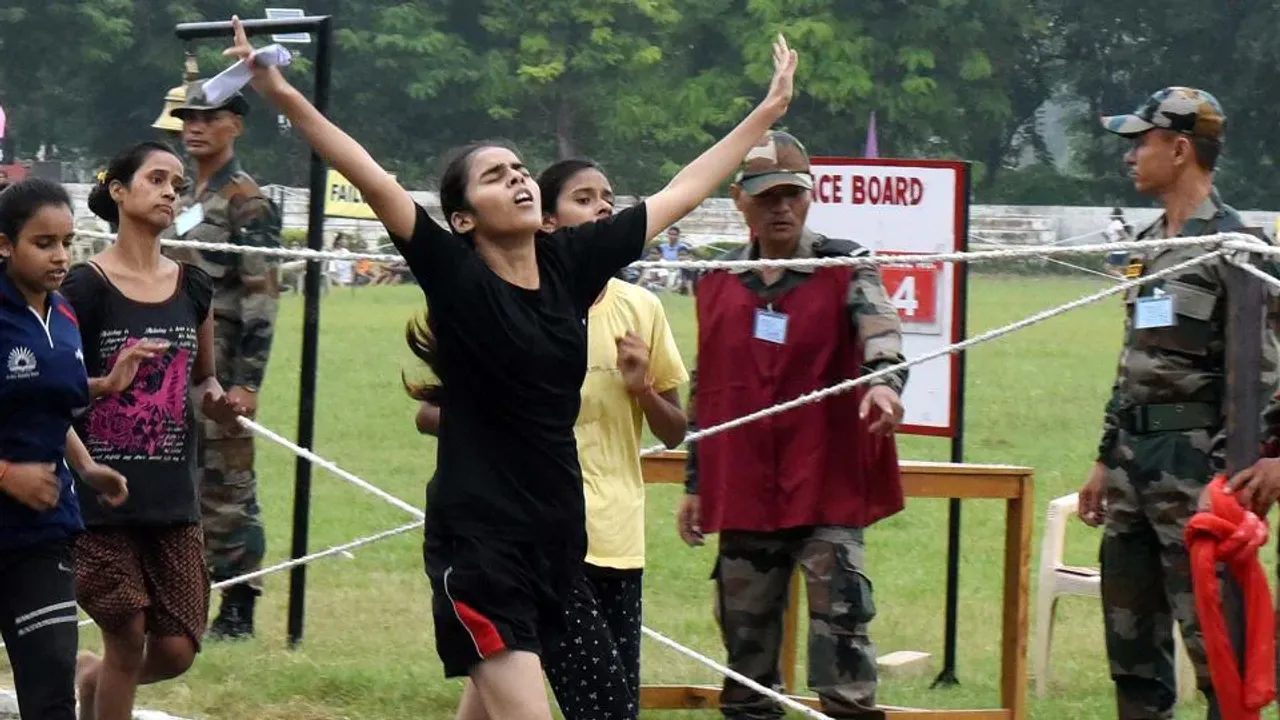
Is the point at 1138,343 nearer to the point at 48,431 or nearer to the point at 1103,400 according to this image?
the point at 48,431

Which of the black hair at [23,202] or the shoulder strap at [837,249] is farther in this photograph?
the shoulder strap at [837,249]

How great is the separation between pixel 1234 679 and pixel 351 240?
122ft

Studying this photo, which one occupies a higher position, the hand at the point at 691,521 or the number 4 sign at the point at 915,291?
the number 4 sign at the point at 915,291

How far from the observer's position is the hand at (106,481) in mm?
5664

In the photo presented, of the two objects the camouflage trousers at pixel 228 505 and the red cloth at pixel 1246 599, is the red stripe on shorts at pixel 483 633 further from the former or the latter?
the camouflage trousers at pixel 228 505

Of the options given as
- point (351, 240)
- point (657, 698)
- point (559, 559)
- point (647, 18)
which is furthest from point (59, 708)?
point (647, 18)

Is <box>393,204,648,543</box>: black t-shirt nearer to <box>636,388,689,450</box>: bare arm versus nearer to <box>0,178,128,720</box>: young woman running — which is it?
<box>636,388,689,450</box>: bare arm

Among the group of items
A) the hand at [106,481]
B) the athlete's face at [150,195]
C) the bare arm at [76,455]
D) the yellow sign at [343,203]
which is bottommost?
the hand at [106,481]

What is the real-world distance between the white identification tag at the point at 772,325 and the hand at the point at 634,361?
1084mm

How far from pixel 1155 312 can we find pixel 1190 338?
4.7 inches

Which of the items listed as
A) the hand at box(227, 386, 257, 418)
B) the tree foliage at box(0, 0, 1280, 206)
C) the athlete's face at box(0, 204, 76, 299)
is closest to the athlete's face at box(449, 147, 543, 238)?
the athlete's face at box(0, 204, 76, 299)

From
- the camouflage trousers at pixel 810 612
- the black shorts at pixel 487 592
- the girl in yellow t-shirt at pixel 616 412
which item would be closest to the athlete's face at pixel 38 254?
the girl in yellow t-shirt at pixel 616 412

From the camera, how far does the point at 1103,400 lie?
782 inches

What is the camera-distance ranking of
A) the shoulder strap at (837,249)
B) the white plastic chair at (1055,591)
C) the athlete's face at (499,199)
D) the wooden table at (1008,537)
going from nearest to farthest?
the athlete's face at (499,199), the shoulder strap at (837,249), the wooden table at (1008,537), the white plastic chair at (1055,591)
